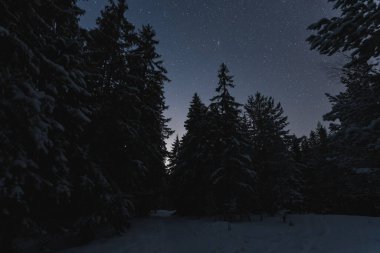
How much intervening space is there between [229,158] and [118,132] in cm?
1201

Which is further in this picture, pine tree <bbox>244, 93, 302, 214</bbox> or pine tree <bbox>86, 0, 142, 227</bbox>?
pine tree <bbox>244, 93, 302, 214</bbox>

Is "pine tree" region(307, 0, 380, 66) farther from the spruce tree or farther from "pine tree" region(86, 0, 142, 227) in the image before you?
the spruce tree

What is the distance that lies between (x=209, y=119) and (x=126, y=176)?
15.6 m

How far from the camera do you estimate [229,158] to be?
23844mm

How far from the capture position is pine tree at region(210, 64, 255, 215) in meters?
23.9

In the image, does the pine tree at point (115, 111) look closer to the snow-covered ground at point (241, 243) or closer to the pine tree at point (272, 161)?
the snow-covered ground at point (241, 243)

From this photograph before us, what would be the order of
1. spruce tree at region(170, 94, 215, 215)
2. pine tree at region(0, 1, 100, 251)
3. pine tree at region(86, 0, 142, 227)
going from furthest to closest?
spruce tree at region(170, 94, 215, 215), pine tree at region(86, 0, 142, 227), pine tree at region(0, 1, 100, 251)

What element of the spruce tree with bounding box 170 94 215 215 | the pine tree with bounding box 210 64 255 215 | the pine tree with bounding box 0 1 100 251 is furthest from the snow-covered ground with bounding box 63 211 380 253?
the spruce tree with bounding box 170 94 215 215

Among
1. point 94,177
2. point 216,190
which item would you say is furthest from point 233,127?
point 94,177

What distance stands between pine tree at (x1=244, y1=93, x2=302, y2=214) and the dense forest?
12 cm

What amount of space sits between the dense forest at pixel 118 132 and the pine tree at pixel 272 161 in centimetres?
12

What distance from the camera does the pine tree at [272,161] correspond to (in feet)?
88.0

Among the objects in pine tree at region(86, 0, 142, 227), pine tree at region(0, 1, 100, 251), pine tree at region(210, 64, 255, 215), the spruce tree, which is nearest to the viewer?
pine tree at region(0, 1, 100, 251)

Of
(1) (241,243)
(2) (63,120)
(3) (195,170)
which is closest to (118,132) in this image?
(2) (63,120)
